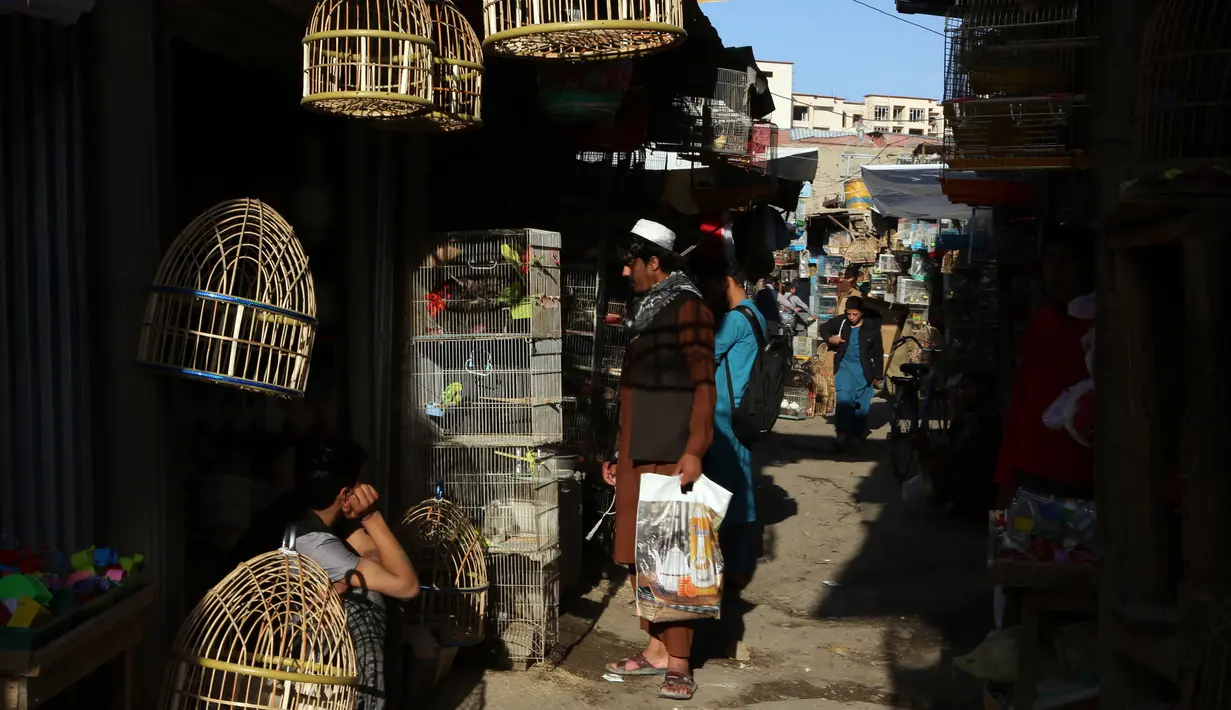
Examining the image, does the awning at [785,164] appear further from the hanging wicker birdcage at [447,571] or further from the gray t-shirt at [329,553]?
the gray t-shirt at [329,553]

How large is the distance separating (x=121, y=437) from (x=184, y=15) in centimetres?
151

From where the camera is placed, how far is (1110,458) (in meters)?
3.19

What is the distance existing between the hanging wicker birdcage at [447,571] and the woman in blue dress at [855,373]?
27.3 feet

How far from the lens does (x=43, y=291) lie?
321 centimetres

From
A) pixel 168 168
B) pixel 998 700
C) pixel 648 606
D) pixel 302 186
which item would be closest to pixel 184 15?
pixel 168 168

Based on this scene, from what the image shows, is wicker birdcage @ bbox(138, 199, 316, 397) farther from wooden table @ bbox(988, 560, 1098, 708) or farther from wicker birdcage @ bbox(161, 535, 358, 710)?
wooden table @ bbox(988, 560, 1098, 708)

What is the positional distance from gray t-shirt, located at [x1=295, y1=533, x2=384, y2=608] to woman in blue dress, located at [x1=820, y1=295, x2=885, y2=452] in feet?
31.2

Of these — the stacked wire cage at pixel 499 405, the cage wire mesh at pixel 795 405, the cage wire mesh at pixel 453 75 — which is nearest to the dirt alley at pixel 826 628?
the stacked wire cage at pixel 499 405

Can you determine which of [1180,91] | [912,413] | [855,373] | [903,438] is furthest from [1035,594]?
[855,373]

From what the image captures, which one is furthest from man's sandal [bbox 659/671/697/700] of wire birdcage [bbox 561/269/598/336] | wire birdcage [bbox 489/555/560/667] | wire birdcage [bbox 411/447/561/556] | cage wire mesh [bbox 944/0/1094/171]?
cage wire mesh [bbox 944/0/1094/171]

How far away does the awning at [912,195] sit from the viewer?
12.0 meters

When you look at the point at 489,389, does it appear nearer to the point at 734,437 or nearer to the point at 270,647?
the point at 734,437

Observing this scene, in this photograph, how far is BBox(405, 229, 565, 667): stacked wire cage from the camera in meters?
5.55

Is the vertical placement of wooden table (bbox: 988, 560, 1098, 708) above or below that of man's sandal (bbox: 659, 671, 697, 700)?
above
